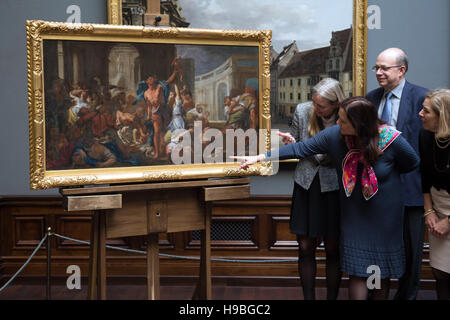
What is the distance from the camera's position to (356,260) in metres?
3.30

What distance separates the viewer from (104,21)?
17.5 feet

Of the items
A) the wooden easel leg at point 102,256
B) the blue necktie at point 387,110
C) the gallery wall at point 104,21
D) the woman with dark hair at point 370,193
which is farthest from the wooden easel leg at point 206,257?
the gallery wall at point 104,21

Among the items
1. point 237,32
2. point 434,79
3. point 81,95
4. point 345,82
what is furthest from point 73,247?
point 434,79

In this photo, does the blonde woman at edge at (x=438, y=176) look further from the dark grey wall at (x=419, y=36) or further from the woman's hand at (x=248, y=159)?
the dark grey wall at (x=419, y=36)

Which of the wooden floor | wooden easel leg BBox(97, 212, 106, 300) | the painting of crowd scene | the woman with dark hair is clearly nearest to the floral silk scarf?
the woman with dark hair

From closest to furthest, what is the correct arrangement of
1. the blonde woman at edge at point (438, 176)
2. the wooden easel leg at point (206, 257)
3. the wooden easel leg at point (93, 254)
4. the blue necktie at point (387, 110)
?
the blonde woman at edge at point (438, 176) → the wooden easel leg at point (93, 254) → the wooden easel leg at point (206, 257) → the blue necktie at point (387, 110)

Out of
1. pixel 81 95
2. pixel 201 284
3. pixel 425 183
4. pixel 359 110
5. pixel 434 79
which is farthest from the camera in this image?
pixel 434 79

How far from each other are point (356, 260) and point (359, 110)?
1010mm

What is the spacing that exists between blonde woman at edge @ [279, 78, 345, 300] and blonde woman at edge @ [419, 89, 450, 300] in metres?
0.65

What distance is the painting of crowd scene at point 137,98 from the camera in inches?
133

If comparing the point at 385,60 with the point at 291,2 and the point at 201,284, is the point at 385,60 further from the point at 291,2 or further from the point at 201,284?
the point at 201,284

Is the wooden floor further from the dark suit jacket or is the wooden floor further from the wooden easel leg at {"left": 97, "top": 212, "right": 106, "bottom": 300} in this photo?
the dark suit jacket

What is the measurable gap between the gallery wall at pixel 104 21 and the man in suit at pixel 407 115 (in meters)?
1.46

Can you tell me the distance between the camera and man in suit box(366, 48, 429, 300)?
3934 millimetres
